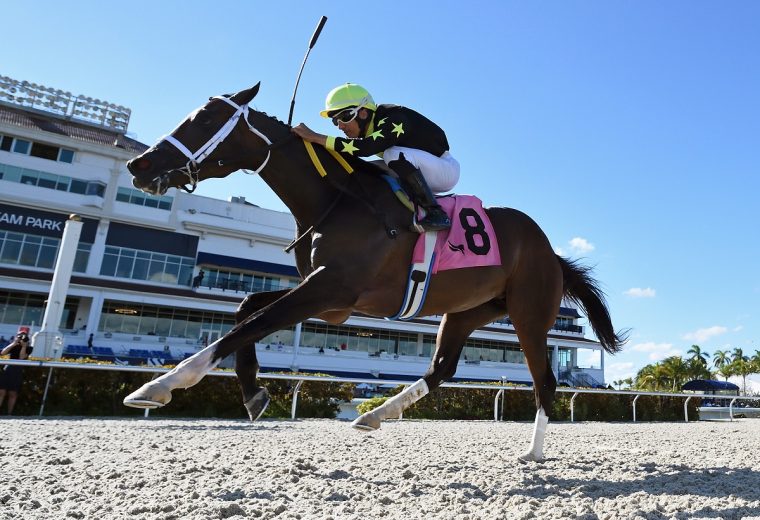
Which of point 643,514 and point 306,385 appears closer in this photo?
point 643,514

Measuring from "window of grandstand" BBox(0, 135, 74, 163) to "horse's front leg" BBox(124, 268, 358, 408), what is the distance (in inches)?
1547

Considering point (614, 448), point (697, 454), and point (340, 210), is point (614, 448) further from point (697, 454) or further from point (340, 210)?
point (340, 210)

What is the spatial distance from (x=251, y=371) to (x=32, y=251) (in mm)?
36808

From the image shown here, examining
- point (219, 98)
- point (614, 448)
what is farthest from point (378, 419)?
point (614, 448)

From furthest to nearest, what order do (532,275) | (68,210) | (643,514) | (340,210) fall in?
(68,210)
(532,275)
(340,210)
(643,514)

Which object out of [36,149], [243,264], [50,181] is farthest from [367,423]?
[36,149]

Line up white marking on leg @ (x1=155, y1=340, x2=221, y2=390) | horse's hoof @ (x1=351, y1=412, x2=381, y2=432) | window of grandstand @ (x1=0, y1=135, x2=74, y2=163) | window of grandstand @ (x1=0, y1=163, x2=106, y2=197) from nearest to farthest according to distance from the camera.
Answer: white marking on leg @ (x1=155, y1=340, x2=221, y2=390), horse's hoof @ (x1=351, y1=412, x2=381, y2=432), window of grandstand @ (x1=0, y1=163, x2=106, y2=197), window of grandstand @ (x1=0, y1=135, x2=74, y2=163)

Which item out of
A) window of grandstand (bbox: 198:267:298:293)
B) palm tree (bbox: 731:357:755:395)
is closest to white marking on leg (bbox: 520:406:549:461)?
window of grandstand (bbox: 198:267:298:293)

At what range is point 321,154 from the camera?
385 cm

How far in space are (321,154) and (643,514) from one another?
9.69 ft

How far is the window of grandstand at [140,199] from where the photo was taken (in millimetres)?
36531

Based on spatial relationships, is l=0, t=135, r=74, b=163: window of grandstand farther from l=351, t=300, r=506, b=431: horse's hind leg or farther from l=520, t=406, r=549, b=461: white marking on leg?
l=520, t=406, r=549, b=461: white marking on leg

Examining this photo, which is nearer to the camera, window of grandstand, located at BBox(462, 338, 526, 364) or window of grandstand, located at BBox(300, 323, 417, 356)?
window of grandstand, located at BBox(300, 323, 417, 356)

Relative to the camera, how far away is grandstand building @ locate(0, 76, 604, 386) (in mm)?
33281
